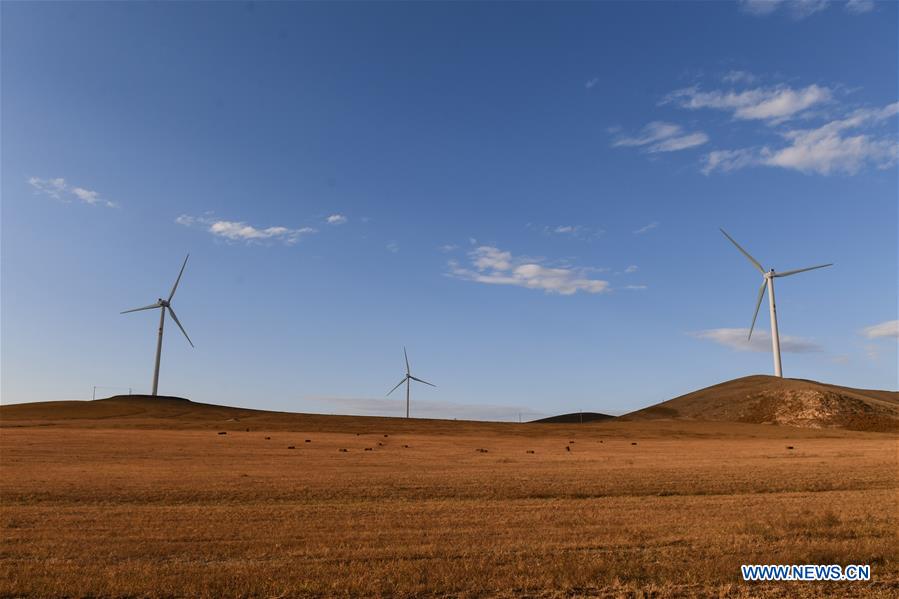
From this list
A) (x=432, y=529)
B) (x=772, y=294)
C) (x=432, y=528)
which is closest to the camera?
(x=432, y=529)

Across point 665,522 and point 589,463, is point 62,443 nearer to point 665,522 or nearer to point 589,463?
point 589,463

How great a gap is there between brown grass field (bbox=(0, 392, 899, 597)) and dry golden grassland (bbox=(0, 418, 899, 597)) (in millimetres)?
71

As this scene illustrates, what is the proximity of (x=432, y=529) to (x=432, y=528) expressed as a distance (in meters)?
0.19

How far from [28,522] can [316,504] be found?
9.72 m

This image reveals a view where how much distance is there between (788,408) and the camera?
5999 inches

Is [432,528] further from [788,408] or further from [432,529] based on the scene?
[788,408]

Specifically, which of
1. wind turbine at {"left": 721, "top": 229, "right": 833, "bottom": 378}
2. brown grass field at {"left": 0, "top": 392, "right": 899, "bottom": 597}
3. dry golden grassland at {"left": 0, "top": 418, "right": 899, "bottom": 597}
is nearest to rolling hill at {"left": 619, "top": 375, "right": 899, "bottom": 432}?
wind turbine at {"left": 721, "top": 229, "right": 833, "bottom": 378}

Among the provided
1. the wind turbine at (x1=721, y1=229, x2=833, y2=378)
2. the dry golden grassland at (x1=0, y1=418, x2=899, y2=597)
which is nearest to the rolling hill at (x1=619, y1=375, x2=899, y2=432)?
the wind turbine at (x1=721, y1=229, x2=833, y2=378)

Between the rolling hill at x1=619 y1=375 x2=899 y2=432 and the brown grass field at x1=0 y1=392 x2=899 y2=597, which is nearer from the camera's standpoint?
the brown grass field at x1=0 y1=392 x2=899 y2=597

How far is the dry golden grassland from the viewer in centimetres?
1439

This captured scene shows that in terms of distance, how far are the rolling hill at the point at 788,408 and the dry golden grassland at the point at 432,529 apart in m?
111

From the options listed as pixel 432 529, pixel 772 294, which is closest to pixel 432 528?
pixel 432 529

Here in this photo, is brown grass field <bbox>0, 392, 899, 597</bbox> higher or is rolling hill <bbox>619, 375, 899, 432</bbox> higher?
rolling hill <bbox>619, 375, 899, 432</bbox>

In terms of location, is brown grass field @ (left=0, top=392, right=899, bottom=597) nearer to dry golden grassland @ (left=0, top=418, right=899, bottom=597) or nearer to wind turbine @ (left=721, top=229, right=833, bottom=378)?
dry golden grassland @ (left=0, top=418, right=899, bottom=597)
